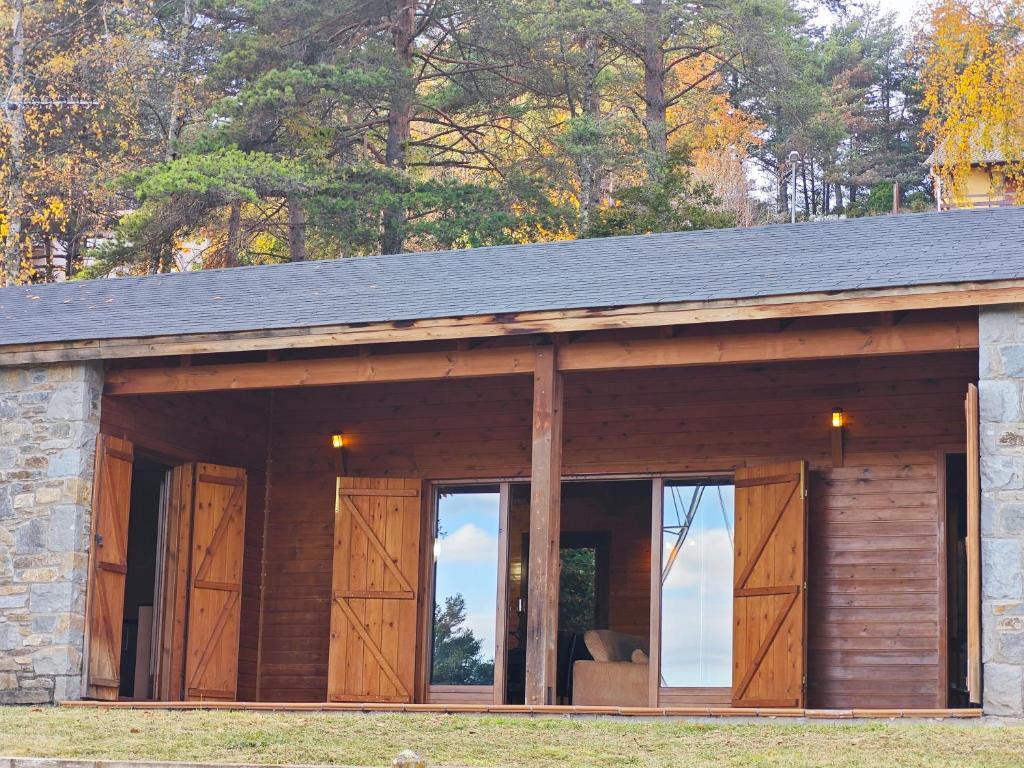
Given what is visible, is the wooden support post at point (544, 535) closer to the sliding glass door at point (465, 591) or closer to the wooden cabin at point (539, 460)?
the wooden cabin at point (539, 460)

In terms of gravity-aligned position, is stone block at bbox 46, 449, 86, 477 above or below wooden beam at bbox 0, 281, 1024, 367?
below

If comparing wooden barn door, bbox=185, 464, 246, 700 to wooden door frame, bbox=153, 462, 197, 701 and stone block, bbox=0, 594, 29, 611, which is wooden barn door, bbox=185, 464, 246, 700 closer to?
wooden door frame, bbox=153, 462, 197, 701

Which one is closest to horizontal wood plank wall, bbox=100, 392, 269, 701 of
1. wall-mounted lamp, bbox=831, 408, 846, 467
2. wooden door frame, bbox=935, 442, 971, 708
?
wall-mounted lamp, bbox=831, 408, 846, 467

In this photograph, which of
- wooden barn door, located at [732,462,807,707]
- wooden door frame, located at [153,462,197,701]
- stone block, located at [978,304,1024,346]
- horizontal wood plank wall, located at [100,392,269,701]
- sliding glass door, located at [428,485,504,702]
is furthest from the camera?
sliding glass door, located at [428,485,504,702]

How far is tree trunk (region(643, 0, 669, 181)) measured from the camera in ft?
78.3

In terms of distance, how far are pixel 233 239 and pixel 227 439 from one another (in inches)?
442

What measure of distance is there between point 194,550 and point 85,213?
14892mm

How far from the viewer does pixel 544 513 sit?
9.27 meters

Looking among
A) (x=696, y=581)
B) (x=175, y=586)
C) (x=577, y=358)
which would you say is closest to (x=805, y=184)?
(x=696, y=581)

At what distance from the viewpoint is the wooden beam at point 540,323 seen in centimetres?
837

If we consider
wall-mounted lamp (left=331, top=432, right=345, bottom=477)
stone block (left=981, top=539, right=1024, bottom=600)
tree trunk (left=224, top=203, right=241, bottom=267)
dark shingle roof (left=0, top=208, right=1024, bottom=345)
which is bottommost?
stone block (left=981, top=539, right=1024, bottom=600)

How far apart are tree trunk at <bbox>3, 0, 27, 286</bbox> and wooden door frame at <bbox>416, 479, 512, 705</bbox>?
1357 cm

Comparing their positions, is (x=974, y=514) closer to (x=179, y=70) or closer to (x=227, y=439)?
(x=227, y=439)

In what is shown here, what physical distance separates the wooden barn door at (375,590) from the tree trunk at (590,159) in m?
10.9
